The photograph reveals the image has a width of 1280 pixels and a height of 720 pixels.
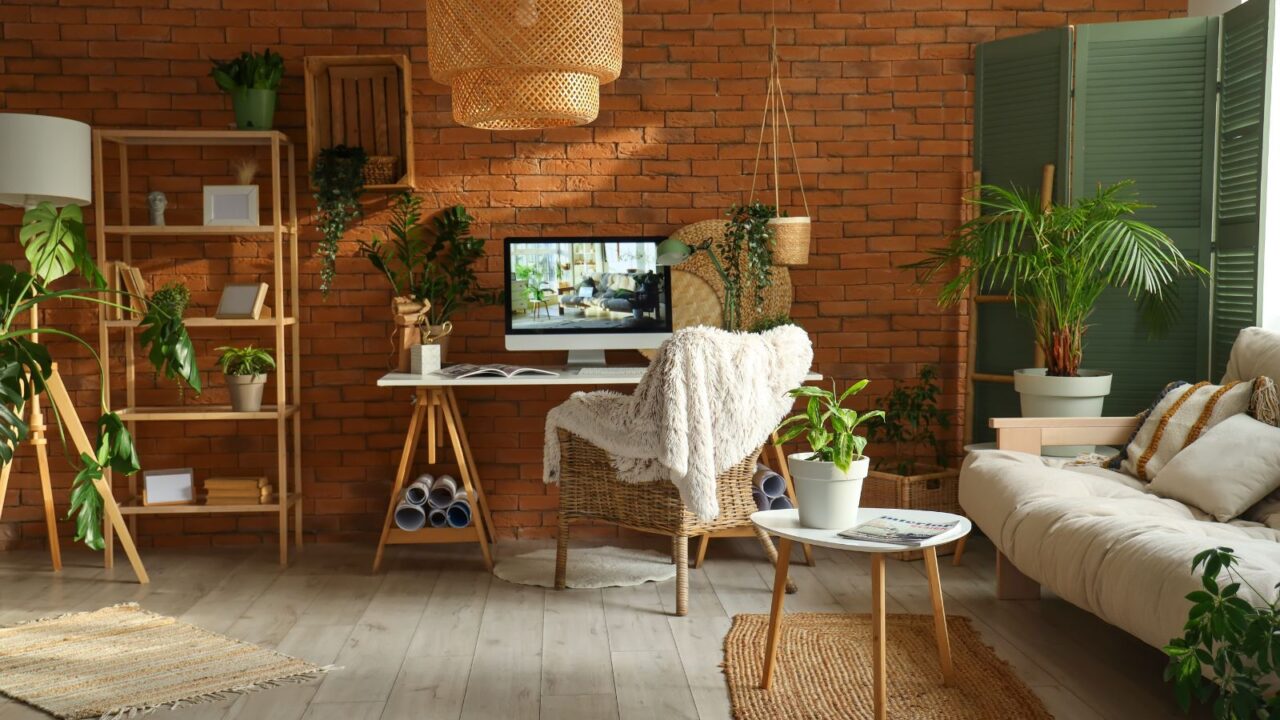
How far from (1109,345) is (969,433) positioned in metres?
0.62

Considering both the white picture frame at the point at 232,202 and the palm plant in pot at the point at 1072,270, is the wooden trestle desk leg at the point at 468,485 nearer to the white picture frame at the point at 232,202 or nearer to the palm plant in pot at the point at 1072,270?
the white picture frame at the point at 232,202

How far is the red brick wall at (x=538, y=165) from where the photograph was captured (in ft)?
14.3

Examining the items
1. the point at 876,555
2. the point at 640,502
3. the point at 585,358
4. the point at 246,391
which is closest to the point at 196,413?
the point at 246,391

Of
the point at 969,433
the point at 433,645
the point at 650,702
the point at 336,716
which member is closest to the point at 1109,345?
the point at 969,433

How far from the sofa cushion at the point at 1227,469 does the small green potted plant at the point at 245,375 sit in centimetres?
309

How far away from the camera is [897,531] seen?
8.16ft

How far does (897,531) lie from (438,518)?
2.16m

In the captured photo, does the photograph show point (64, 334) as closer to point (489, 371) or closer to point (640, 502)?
point (489, 371)

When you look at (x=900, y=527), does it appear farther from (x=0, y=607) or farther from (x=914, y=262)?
(x=0, y=607)

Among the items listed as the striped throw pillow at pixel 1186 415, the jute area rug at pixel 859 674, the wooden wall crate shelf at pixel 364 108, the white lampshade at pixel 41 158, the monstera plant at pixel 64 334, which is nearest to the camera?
the jute area rug at pixel 859 674

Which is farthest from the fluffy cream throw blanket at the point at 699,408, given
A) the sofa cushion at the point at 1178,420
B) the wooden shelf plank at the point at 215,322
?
the wooden shelf plank at the point at 215,322

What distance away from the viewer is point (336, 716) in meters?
2.62

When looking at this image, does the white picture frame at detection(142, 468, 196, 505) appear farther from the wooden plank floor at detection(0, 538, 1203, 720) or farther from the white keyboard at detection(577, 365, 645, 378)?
the white keyboard at detection(577, 365, 645, 378)

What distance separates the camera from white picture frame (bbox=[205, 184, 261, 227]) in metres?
4.18
